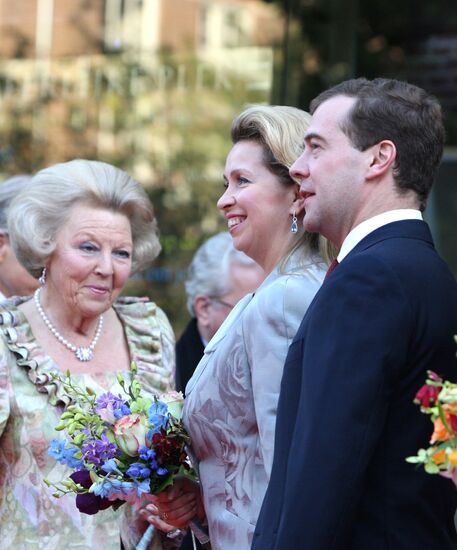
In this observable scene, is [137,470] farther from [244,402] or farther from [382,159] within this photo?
[382,159]

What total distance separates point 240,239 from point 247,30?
13.1 ft

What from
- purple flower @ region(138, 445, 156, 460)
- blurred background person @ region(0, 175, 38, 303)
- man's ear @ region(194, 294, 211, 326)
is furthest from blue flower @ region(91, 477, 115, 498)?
A: man's ear @ region(194, 294, 211, 326)

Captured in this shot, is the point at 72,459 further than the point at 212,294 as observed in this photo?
No

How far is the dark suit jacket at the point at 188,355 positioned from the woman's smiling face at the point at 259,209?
7.34 feet

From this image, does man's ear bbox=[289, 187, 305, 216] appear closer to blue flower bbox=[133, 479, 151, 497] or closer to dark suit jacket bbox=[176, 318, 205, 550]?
blue flower bbox=[133, 479, 151, 497]

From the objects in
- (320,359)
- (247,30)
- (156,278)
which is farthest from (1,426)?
(247,30)

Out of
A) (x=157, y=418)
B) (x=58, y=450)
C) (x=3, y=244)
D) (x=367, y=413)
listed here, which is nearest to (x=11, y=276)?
(x=3, y=244)

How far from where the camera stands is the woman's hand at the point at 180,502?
11.5 feet

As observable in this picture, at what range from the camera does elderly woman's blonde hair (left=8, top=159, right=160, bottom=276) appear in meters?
4.33

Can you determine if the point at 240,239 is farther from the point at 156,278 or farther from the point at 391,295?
the point at 156,278

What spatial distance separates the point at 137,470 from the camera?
10.8ft

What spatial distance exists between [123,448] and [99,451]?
67 mm

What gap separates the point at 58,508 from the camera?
401 centimetres

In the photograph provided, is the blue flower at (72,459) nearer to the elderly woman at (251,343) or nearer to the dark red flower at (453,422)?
the elderly woman at (251,343)
